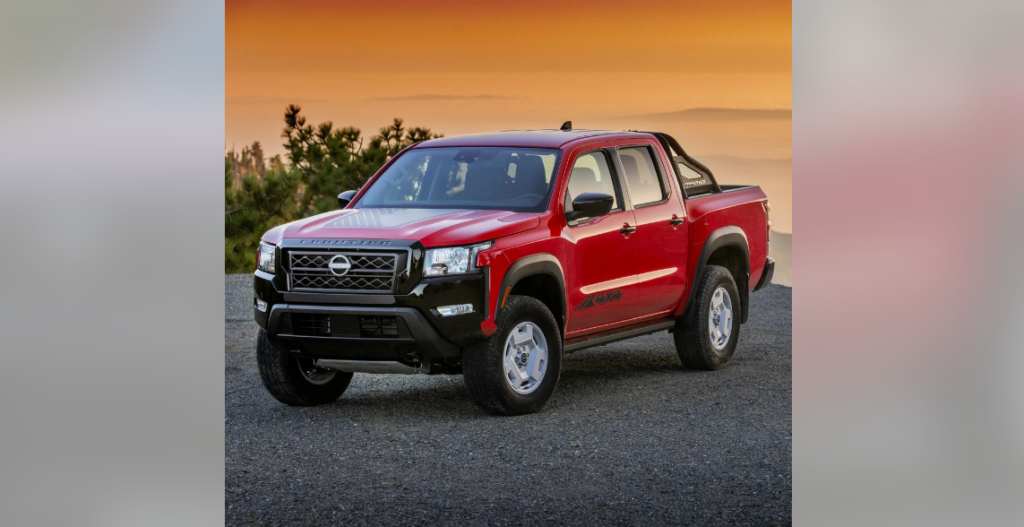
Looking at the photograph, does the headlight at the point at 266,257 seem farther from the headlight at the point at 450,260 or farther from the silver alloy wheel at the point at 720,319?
the silver alloy wheel at the point at 720,319

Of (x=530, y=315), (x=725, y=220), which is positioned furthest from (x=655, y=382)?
(x=530, y=315)

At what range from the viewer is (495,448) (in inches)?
355

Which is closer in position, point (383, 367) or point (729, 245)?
point (383, 367)

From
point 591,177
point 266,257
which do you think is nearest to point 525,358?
point 591,177

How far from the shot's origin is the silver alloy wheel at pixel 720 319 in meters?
11.6

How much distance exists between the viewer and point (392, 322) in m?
9.11

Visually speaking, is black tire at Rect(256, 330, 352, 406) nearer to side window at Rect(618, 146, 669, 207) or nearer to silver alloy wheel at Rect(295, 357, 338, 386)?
silver alloy wheel at Rect(295, 357, 338, 386)

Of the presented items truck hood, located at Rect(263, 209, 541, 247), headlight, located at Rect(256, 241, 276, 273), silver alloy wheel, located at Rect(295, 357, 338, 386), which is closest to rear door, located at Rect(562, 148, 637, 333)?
truck hood, located at Rect(263, 209, 541, 247)

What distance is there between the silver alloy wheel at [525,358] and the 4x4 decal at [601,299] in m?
0.51

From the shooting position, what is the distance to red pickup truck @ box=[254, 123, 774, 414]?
916 cm

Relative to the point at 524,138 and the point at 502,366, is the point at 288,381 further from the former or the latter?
the point at 524,138

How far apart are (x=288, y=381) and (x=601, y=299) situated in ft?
7.74

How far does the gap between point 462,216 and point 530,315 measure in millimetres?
837
